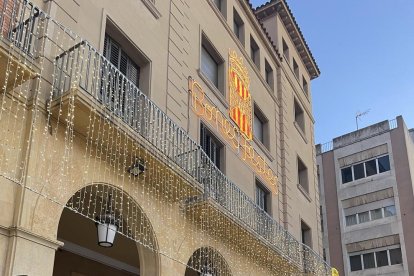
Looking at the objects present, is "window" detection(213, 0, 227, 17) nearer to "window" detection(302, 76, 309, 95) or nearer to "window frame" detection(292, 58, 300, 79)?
"window frame" detection(292, 58, 300, 79)

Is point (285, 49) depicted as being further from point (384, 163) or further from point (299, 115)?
point (384, 163)

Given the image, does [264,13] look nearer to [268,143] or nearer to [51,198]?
[268,143]

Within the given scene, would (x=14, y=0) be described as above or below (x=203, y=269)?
above

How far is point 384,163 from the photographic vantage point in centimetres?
3959

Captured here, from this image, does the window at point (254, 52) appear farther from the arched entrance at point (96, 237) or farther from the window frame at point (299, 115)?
the arched entrance at point (96, 237)

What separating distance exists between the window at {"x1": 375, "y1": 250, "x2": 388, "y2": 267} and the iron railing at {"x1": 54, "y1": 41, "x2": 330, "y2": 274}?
74.0 ft

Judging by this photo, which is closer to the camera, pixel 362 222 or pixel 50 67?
pixel 50 67

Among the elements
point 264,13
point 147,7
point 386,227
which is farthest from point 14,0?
point 386,227

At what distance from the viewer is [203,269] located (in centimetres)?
1345

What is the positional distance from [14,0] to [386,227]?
3260 centimetres

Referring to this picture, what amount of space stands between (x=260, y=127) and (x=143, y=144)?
10.2m

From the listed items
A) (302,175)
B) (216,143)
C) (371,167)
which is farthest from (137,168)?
(371,167)

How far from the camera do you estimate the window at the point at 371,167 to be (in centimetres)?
3994

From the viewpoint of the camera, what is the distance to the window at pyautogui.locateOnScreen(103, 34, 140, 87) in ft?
41.4
